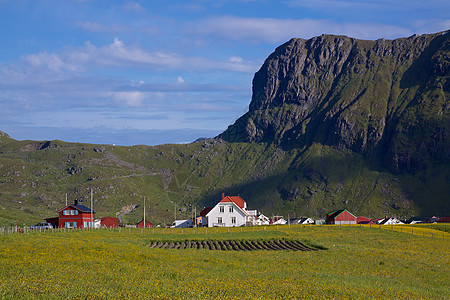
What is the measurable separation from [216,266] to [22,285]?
19049 mm

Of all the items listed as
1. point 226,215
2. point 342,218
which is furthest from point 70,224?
point 342,218

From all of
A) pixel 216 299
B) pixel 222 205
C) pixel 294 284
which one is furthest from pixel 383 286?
pixel 222 205

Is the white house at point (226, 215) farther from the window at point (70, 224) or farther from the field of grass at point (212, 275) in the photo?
the field of grass at point (212, 275)

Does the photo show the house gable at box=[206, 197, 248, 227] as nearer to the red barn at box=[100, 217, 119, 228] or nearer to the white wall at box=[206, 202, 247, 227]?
the white wall at box=[206, 202, 247, 227]

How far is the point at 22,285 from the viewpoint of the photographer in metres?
26.9

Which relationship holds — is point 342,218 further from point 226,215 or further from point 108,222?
point 108,222

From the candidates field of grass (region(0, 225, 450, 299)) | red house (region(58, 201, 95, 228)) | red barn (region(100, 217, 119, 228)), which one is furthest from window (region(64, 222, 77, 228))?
field of grass (region(0, 225, 450, 299))

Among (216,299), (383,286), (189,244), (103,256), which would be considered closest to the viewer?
(216,299)

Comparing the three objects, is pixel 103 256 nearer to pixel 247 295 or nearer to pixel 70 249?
pixel 70 249

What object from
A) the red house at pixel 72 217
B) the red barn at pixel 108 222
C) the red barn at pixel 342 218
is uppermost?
the red house at pixel 72 217

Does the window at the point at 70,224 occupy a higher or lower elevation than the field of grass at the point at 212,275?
lower

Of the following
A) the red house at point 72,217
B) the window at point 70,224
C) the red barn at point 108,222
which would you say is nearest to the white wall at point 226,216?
the red barn at point 108,222

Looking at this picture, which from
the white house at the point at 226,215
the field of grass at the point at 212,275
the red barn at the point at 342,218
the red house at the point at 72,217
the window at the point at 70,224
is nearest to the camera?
the field of grass at the point at 212,275

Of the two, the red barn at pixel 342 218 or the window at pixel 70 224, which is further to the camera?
the red barn at pixel 342 218
